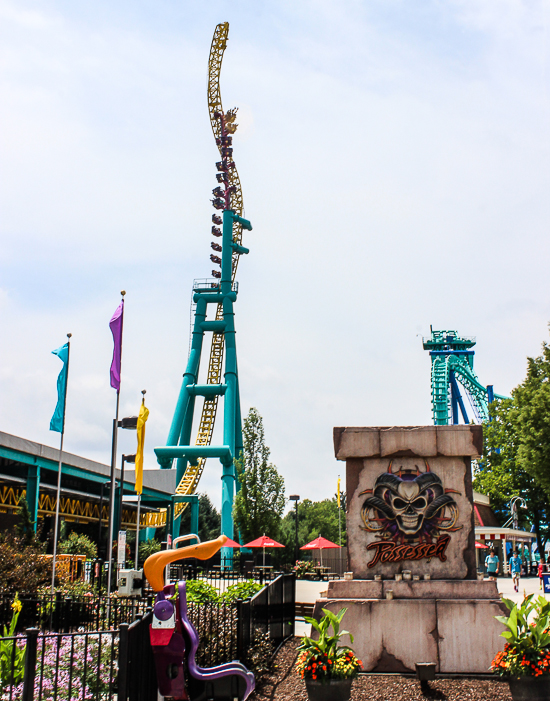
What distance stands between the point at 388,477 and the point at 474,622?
108 inches

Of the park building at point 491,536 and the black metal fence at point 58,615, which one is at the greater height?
the park building at point 491,536

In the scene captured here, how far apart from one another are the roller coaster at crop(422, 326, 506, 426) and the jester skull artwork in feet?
176

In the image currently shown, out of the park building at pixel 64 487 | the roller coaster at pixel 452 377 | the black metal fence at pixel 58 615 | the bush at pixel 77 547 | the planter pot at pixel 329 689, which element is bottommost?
the planter pot at pixel 329 689

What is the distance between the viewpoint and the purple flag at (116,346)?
2103cm

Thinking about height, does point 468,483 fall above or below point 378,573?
above

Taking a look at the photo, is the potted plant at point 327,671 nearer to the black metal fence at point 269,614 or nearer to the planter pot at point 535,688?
the black metal fence at point 269,614

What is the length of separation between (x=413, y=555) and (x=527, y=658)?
3493 mm

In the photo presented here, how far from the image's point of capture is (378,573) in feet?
39.8

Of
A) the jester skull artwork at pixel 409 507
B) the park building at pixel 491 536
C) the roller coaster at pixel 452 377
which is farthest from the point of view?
the roller coaster at pixel 452 377

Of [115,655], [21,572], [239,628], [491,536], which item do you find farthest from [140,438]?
[491,536]

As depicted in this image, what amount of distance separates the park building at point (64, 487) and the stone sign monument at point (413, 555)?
2267 cm

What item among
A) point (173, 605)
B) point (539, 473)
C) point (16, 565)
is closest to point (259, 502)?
point (539, 473)

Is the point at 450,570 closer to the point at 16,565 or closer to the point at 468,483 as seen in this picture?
the point at 468,483

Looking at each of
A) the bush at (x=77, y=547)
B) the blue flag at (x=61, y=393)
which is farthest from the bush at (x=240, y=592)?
the bush at (x=77, y=547)
